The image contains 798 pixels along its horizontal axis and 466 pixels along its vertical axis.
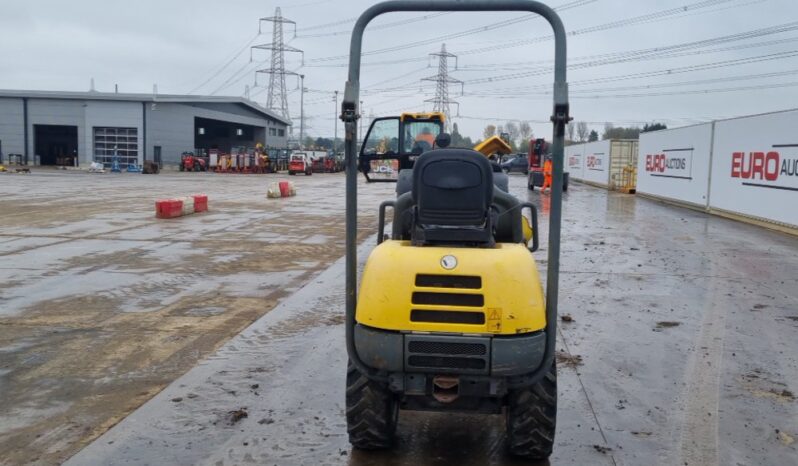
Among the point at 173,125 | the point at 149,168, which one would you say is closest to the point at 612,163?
the point at 149,168

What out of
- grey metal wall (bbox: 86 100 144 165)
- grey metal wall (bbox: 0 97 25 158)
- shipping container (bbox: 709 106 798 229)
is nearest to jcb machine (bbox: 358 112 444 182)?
shipping container (bbox: 709 106 798 229)

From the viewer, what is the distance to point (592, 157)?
46.3 m

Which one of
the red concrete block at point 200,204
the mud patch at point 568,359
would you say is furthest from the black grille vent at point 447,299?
the red concrete block at point 200,204

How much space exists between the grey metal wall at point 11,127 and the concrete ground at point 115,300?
154 feet

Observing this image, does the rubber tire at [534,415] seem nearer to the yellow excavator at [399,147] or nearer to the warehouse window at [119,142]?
the yellow excavator at [399,147]

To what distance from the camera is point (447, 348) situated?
388 centimetres

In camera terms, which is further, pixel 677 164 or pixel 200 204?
pixel 677 164

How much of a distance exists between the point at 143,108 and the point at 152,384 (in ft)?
195

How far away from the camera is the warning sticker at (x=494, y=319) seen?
383 cm

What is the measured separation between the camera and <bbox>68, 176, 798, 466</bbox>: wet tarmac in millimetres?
4633

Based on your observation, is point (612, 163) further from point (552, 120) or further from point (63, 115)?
point (63, 115)

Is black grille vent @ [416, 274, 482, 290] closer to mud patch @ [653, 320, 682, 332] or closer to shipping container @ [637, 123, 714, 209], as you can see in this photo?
mud patch @ [653, 320, 682, 332]

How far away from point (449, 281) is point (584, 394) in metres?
2.49

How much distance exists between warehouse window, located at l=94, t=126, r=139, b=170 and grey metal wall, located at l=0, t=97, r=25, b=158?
6.60 meters
